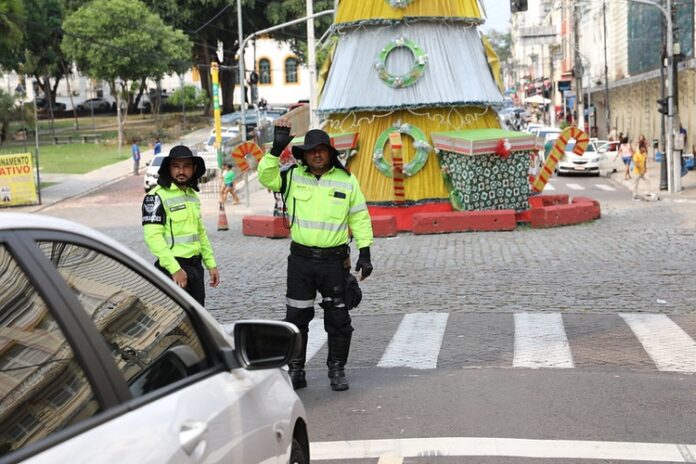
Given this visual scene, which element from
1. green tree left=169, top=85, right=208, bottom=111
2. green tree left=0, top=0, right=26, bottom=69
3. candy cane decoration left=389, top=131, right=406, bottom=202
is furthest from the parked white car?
green tree left=169, top=85, right=208, bottom=111

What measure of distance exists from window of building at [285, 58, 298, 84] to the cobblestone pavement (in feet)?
228

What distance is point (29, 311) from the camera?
8.76ft

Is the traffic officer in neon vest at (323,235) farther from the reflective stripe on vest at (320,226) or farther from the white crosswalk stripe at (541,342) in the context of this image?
the white crosswalk stripe at (541,342)

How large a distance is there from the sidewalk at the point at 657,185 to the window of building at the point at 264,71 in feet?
170

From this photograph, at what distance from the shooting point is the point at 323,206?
326 inches

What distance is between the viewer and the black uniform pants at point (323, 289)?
27.2 feet

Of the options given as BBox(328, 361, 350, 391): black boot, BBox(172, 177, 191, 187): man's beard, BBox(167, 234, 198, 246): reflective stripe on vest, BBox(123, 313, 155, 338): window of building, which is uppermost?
BBox(172, 177, 191, 187): man's beard

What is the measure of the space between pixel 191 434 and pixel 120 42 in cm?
5453

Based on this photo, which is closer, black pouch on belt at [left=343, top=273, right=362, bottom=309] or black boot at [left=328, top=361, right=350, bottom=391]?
black pouch on belt at [left=343, top=273, right=362, bottom=309]

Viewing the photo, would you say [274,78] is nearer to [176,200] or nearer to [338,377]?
[176,200]

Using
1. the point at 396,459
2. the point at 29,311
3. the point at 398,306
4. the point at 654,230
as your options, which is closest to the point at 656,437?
the point at 396,459

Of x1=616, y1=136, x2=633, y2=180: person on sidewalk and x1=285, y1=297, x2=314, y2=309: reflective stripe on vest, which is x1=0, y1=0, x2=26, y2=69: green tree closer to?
x1=616, y1=136, x2=633, y2=180: person on sidewalk

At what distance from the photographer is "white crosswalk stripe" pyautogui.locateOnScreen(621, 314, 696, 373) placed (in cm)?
907

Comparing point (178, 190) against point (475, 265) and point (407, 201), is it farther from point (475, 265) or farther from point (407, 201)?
point (407, 201)
